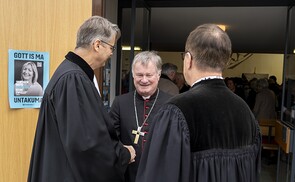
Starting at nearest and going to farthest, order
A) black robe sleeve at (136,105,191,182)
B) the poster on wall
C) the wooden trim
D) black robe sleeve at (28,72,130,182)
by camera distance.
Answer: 1. black robe sleeve at (136,105,191,182)
2. black robe sleeve at (28,72,130,182)
3. the poster on wall
4. the wooden trim

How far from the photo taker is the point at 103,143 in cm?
160

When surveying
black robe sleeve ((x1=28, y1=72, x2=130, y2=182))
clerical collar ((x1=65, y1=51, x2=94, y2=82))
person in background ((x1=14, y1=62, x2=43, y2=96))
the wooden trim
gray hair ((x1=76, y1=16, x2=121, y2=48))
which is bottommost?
the wooden trim

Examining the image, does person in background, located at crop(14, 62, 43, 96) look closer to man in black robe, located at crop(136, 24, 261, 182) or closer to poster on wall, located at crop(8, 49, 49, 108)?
poster on wall, located at crop(8, 49, 49, 108)

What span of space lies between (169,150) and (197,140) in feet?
0.40

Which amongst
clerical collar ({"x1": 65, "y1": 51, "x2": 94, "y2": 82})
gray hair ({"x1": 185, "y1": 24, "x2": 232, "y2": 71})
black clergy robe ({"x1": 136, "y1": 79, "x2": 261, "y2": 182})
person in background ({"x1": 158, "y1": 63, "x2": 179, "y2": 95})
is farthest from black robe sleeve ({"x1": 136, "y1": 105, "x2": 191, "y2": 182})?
person in background ({"x1": 158, "y1": 63, "x2": 179, "y2": 95})

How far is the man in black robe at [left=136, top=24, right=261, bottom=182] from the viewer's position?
3.91 feet

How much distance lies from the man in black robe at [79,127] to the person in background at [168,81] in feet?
7.17

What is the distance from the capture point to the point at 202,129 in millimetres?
1216

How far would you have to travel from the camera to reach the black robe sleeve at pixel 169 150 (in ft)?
3.87

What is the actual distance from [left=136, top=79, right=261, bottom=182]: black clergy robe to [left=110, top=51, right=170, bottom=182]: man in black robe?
91 centimetres

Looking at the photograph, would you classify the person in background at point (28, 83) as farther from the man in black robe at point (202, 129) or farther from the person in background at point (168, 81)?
the person in background at point (168, 81)

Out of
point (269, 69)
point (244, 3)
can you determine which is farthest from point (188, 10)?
point (269, 69)

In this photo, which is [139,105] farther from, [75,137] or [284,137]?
[284,137]

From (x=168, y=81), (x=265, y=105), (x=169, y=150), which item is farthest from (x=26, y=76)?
(x=265, y=105)
